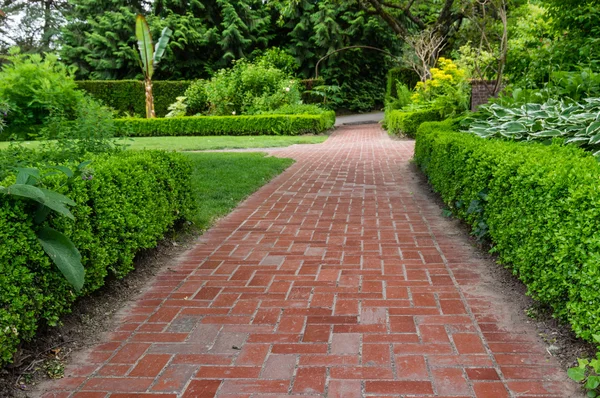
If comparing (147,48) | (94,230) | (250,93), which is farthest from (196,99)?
(94,230)

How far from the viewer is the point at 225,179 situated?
8062 millimetres

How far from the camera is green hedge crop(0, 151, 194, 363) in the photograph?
2410 millimetres

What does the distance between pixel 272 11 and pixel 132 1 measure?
27.2 feet

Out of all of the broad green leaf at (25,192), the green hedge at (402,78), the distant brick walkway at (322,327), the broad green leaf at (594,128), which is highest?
the green hedge at (402,78)

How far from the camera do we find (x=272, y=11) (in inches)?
1220

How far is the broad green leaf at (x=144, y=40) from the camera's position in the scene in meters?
19.8

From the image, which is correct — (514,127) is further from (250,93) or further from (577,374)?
(250,93)

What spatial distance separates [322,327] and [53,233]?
63.7 inches

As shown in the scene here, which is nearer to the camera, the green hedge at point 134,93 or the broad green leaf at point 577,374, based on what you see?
the broad green leaf at point 577,374

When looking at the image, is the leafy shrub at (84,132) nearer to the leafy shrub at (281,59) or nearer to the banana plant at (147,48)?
the banana plant at (147,48)

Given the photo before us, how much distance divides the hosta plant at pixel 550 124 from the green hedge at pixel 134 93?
65.3 ft

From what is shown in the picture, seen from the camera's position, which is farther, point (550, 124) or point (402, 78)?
point (402, 78)

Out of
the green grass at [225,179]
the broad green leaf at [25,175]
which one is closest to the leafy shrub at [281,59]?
the green grass at [225,179]

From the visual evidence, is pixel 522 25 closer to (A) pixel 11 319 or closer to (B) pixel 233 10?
(B) pixel 233 10
